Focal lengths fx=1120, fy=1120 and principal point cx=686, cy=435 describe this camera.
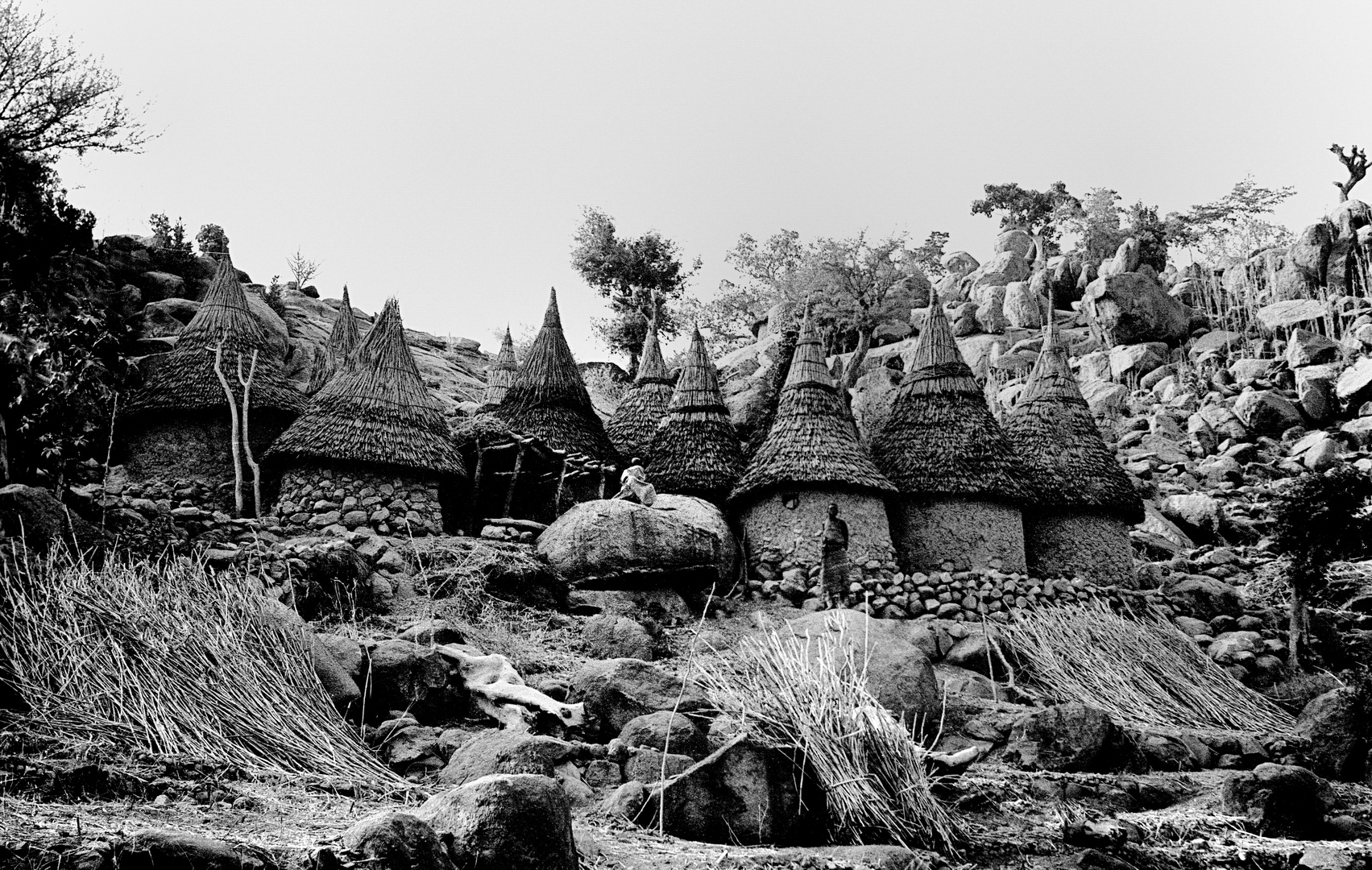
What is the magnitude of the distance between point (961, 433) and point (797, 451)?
8.74ft

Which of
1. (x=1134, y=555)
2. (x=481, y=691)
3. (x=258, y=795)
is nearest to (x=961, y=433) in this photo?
(x=1134, y=555)

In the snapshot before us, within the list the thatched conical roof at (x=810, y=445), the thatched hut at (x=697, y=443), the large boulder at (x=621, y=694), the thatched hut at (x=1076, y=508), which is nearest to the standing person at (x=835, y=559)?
the thatched conical roof at (x=810, y=445)

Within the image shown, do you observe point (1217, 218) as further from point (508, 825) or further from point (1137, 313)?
point (508, 825)

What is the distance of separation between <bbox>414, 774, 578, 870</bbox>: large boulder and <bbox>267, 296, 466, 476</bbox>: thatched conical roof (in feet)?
33.5

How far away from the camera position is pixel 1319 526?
13.7 meters

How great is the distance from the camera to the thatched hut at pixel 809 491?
621 inches

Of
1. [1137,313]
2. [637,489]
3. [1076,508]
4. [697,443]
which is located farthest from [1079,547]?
[1137,313]

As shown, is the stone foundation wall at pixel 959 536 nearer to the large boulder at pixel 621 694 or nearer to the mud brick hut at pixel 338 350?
the large boulder at pixel 621 694

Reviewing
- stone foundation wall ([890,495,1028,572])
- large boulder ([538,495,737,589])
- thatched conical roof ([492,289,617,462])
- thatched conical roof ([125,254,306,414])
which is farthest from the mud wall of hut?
thatched conical roof ([125,254,306,414])

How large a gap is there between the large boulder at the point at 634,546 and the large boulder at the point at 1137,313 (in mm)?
25335

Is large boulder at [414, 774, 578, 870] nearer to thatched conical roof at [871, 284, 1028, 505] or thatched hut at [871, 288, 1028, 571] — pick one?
thatched hut at [871, 288, 1028, 571]

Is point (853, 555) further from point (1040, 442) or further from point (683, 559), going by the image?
point (1040, 442)

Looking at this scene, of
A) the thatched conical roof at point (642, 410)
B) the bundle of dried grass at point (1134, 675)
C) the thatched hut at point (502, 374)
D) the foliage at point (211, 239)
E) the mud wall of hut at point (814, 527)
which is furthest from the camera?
the foliage at point (211, 239)

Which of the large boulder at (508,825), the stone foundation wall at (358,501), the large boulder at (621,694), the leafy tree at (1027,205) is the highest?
the leafy tree at (1027,205)
